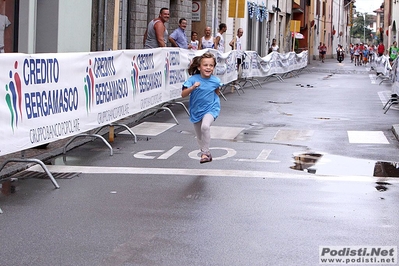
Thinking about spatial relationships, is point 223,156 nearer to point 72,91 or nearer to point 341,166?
point 341,166

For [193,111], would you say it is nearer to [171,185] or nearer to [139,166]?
[139,166]

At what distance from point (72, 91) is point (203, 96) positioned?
160 cm

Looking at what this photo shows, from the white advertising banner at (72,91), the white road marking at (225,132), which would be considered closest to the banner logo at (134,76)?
the white advertising banner at (72,91)

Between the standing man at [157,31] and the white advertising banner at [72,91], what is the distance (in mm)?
1890

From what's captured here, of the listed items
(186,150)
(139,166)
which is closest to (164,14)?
(186,150)

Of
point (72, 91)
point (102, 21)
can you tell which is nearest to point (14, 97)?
point (72, 91)

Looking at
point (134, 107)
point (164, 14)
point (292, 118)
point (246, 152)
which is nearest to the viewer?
point (246, 152)

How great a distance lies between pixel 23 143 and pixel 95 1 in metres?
13.5

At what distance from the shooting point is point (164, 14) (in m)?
18.6

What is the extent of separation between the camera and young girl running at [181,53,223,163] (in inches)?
408

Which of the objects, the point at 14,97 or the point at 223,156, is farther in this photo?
the point at 223,156

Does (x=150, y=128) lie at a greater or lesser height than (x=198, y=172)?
greater

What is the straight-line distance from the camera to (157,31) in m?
18.5

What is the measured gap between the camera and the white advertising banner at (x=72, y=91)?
338 inches
